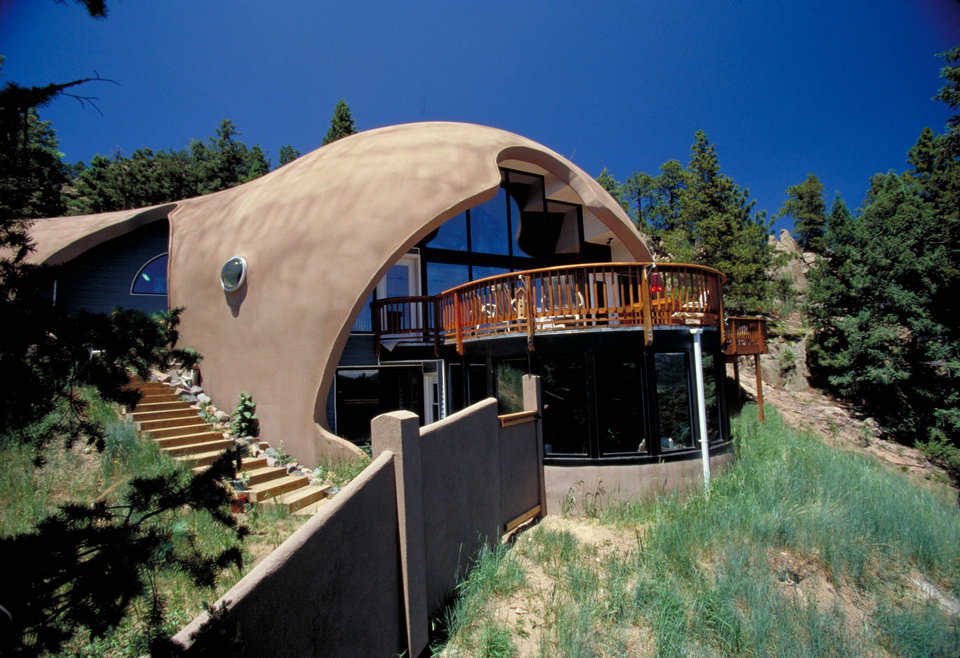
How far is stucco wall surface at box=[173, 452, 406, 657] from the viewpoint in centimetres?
204

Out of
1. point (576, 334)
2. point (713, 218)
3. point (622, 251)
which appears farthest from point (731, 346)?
point (713, 218)

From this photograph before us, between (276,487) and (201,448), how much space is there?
6.44 ft

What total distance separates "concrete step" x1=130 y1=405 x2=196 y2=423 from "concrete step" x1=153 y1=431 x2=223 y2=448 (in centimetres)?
75

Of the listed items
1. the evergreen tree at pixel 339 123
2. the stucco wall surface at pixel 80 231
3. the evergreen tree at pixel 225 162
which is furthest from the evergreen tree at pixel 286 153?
the stucco wall surface at pixel 80 231

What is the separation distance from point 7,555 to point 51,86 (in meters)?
2.27

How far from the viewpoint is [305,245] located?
359 inches

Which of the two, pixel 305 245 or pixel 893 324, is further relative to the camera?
pixel 893 324

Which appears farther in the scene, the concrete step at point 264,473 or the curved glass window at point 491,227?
the curved glass window at point 491,227

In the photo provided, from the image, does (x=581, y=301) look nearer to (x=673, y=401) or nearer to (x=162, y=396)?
(x=673, y=401)

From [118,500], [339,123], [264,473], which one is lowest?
[264,473]

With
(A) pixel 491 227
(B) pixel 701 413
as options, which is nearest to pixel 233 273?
(A) pixel 491 227

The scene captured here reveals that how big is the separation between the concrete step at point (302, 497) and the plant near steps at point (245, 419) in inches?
88.5

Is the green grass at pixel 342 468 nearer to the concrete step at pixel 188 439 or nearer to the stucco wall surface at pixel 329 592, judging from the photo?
the concrete step at pixel 188 439

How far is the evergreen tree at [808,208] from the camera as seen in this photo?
34250 millimetres
